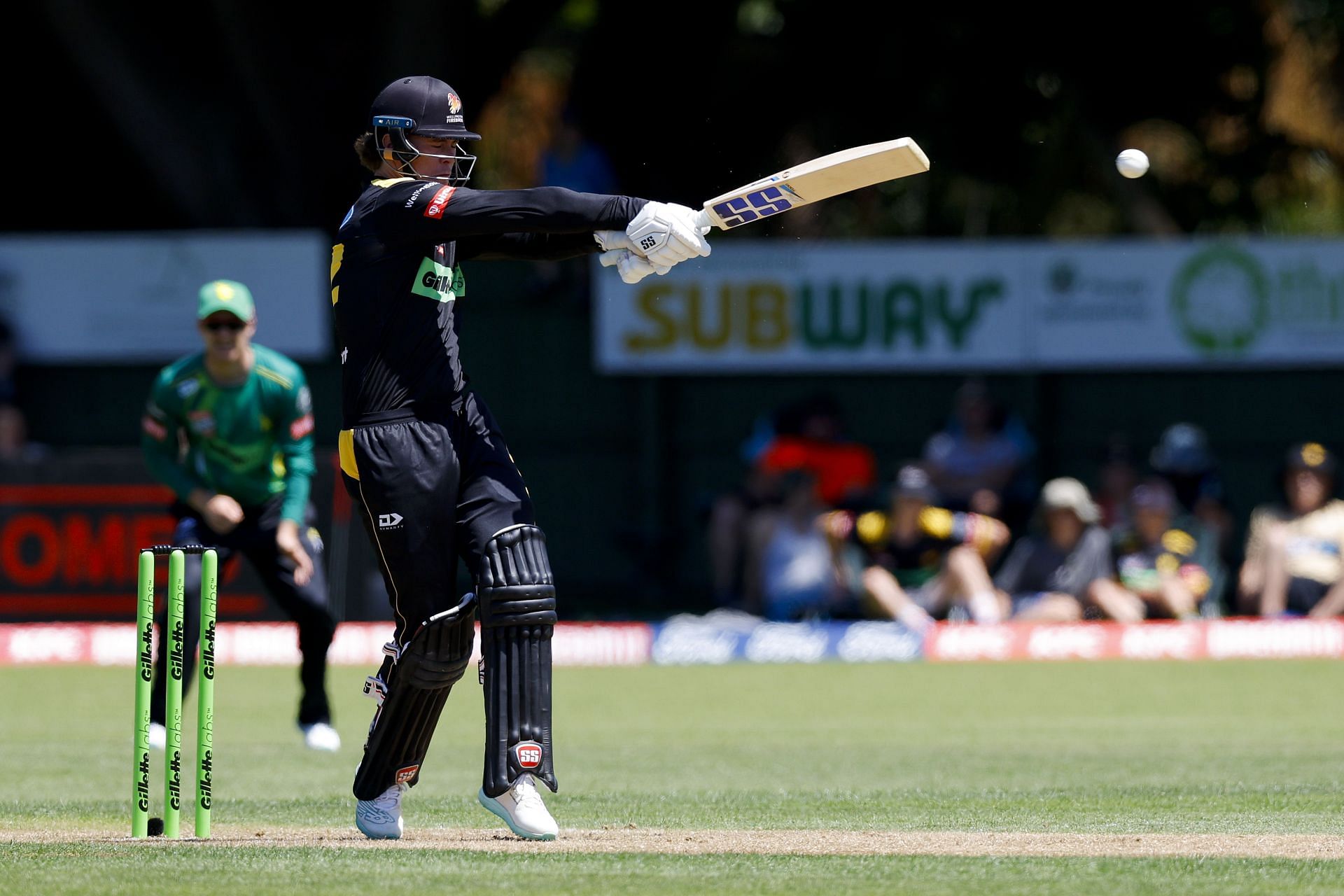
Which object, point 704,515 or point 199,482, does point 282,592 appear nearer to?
point 199,482

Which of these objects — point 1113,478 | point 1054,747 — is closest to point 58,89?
point 1113,478

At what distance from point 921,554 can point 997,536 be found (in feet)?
1.65

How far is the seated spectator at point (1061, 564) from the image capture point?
12.9m

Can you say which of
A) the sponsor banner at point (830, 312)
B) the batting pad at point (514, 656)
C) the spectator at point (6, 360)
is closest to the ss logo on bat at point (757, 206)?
the batting pad at point (514, 656)

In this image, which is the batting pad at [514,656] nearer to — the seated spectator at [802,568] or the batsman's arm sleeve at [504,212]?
the batsman's arm sleeve at [504,212]

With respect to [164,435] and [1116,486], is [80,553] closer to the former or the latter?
[164,435]

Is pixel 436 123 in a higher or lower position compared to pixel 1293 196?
lower

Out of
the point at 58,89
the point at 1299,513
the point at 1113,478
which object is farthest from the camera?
the point at 58,89

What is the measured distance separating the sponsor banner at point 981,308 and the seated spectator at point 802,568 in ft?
4.93

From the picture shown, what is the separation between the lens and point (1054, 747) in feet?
27.9

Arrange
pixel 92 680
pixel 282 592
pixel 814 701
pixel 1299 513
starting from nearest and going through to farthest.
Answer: pixel 282 592, pixel 814 701, pixel 92 680, pixel 1299 513

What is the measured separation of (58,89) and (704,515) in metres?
7.79

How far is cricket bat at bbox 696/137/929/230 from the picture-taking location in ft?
17.7

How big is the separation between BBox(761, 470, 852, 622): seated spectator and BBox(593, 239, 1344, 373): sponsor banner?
1.50 metres
